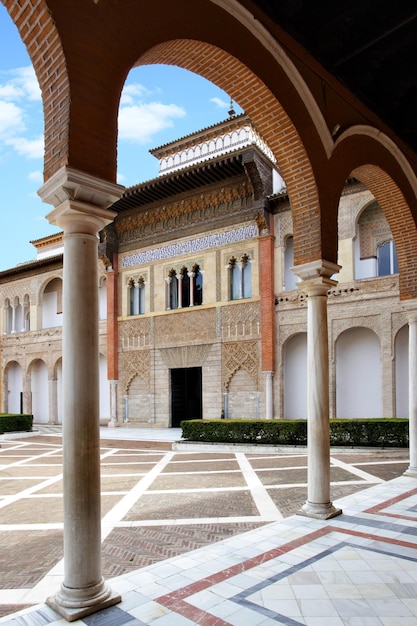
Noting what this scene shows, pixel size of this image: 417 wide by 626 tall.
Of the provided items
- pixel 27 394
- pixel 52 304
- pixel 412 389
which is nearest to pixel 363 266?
pixel 412 389

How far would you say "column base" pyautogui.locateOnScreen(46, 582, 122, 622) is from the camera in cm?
330

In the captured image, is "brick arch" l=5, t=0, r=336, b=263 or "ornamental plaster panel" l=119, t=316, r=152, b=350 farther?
"ornamental plaster panel" l=119, t=316, r=152, b=350

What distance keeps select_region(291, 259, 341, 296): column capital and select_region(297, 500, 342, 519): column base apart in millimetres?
2495

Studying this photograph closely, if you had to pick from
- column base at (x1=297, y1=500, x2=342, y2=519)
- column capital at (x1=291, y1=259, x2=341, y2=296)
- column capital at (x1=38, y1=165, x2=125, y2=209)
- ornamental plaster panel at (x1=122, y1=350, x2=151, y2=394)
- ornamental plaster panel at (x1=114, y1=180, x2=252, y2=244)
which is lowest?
column base at (x1=297, y1=500, x2=342, y2=519)

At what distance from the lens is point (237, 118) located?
21.5 meters

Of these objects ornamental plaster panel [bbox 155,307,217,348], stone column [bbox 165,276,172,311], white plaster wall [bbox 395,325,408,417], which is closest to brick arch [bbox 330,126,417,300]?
white plaster wall [bbox 395,325,408,417]

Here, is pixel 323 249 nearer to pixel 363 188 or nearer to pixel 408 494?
pixel 408 494

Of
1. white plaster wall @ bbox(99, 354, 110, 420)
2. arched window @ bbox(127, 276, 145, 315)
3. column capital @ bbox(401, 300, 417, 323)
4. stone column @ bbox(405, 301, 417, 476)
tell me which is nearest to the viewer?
stone column @ bbox(405, 301, 417, 476)

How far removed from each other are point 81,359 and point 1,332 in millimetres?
26477

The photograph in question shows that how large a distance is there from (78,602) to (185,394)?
17.7 metres

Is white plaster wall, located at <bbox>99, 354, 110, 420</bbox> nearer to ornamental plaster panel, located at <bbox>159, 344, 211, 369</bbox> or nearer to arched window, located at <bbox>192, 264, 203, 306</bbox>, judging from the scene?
ornamental plaster panel, located at <bbox>159, 344, 211, 369</bbox>

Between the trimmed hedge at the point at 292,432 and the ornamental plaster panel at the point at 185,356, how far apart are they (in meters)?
4.58

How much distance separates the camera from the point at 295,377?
690 inches

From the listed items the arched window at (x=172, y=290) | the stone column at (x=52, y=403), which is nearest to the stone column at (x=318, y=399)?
the arched window at (x=172, y=290)
